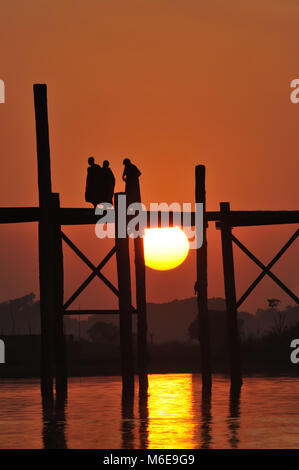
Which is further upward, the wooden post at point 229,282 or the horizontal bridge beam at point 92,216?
the horizontal bridge beam at point 92,216

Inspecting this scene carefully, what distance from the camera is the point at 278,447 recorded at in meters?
16.0

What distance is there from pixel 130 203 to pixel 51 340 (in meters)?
3.00

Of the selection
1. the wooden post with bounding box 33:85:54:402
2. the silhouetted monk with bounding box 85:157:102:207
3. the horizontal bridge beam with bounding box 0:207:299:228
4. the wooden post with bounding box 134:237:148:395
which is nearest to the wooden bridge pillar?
the wooden post with bounding box 33:85:54:402

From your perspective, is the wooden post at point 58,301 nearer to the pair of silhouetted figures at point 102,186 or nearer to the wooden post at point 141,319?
the pair of silhouetted figures at point 102,186

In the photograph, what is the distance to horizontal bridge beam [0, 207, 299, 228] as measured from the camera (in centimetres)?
2209

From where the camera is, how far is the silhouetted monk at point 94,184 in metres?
22.4

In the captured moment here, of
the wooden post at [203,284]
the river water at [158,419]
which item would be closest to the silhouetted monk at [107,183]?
the wooden post at [203,284]

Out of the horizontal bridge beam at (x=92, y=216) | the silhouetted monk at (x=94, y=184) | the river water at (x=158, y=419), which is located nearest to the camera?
the river water at (x=158, y=419)

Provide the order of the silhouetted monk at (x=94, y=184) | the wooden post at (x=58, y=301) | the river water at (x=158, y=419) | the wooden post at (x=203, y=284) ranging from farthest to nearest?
the wooden post at (x=203, y=284), the wooden post at (x=58, y=301), the silhouetted monk at (x=94, y=184), the river water at (x=158, y=419)

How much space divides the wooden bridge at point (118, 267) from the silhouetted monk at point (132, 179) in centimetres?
51

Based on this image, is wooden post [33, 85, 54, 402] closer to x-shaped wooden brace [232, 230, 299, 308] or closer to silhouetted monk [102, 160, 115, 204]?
silhouetted monk [102, 160, 115, 204]

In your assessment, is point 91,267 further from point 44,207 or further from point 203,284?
point 203,284

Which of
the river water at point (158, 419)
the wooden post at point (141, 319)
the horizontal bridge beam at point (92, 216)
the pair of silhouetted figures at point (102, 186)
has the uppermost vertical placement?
the pair of silhouetted figures at point (102, 186)
